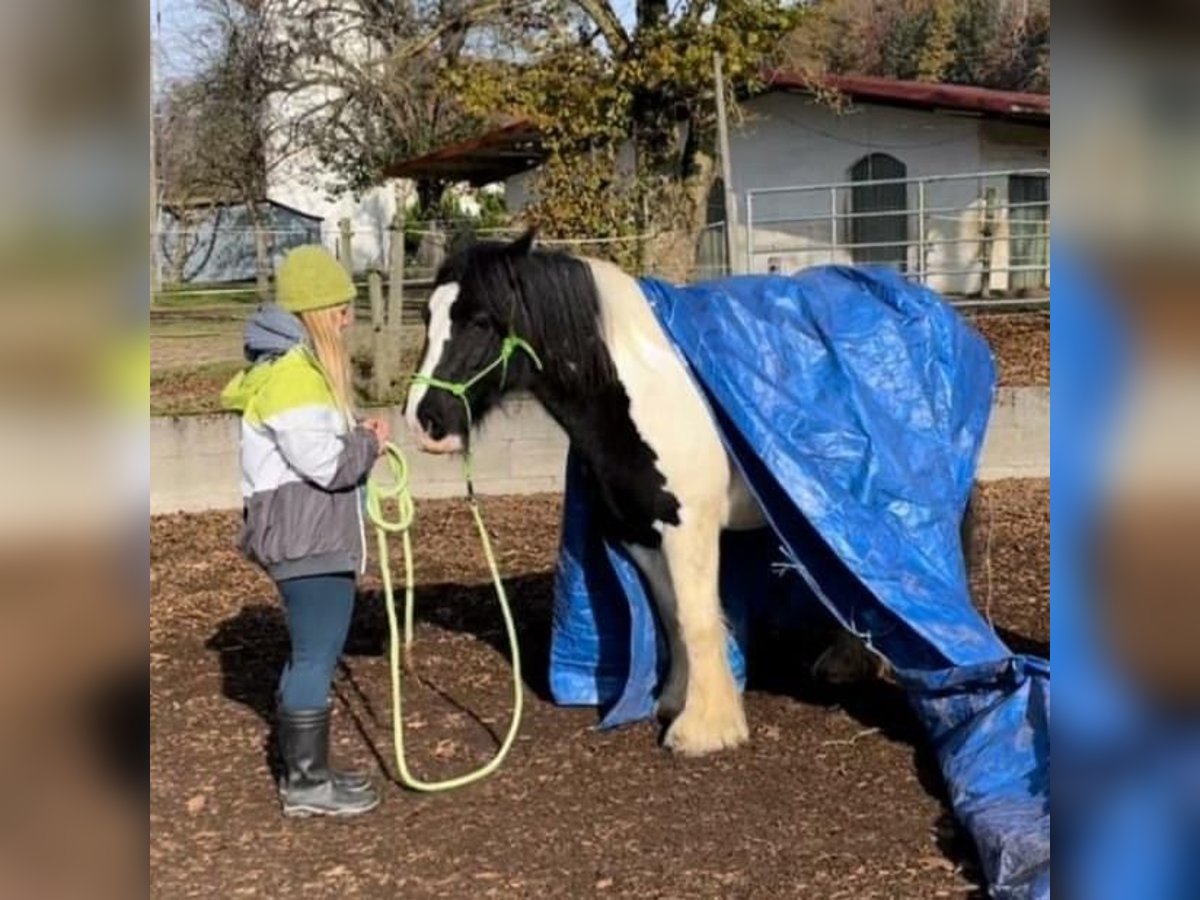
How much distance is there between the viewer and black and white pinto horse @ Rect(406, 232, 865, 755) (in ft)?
14.4

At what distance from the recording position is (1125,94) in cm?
113

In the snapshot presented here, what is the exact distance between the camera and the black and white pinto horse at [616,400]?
4.39 metres

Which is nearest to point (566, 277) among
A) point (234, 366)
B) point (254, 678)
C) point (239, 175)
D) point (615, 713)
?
point (615, 713)

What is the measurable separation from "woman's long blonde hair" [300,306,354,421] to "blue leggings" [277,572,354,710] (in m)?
0.50

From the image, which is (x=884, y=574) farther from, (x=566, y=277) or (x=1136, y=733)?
(x=1136, y=733)

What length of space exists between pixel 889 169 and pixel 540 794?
15.0m

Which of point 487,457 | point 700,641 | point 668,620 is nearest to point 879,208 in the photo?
point 487,457

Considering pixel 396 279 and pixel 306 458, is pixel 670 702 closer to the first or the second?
pixel 306 458

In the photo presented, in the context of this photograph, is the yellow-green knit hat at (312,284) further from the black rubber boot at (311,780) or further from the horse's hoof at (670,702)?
the horse's hoof at (670,702)

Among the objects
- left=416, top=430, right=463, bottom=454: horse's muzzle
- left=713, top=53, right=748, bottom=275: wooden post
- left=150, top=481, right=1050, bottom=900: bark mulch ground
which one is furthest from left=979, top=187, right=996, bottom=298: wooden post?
left=416, top=430, right=463, bottom=454: horse's muzzle

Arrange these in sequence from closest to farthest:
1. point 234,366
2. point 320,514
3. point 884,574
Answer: point 320,514 → point 884,574 → point 234,366

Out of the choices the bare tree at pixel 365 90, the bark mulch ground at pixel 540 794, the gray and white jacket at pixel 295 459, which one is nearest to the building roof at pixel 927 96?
the bare tree at pixel 365 90

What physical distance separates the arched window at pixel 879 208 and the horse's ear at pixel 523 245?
40.2 ft

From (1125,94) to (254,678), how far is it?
508cm
